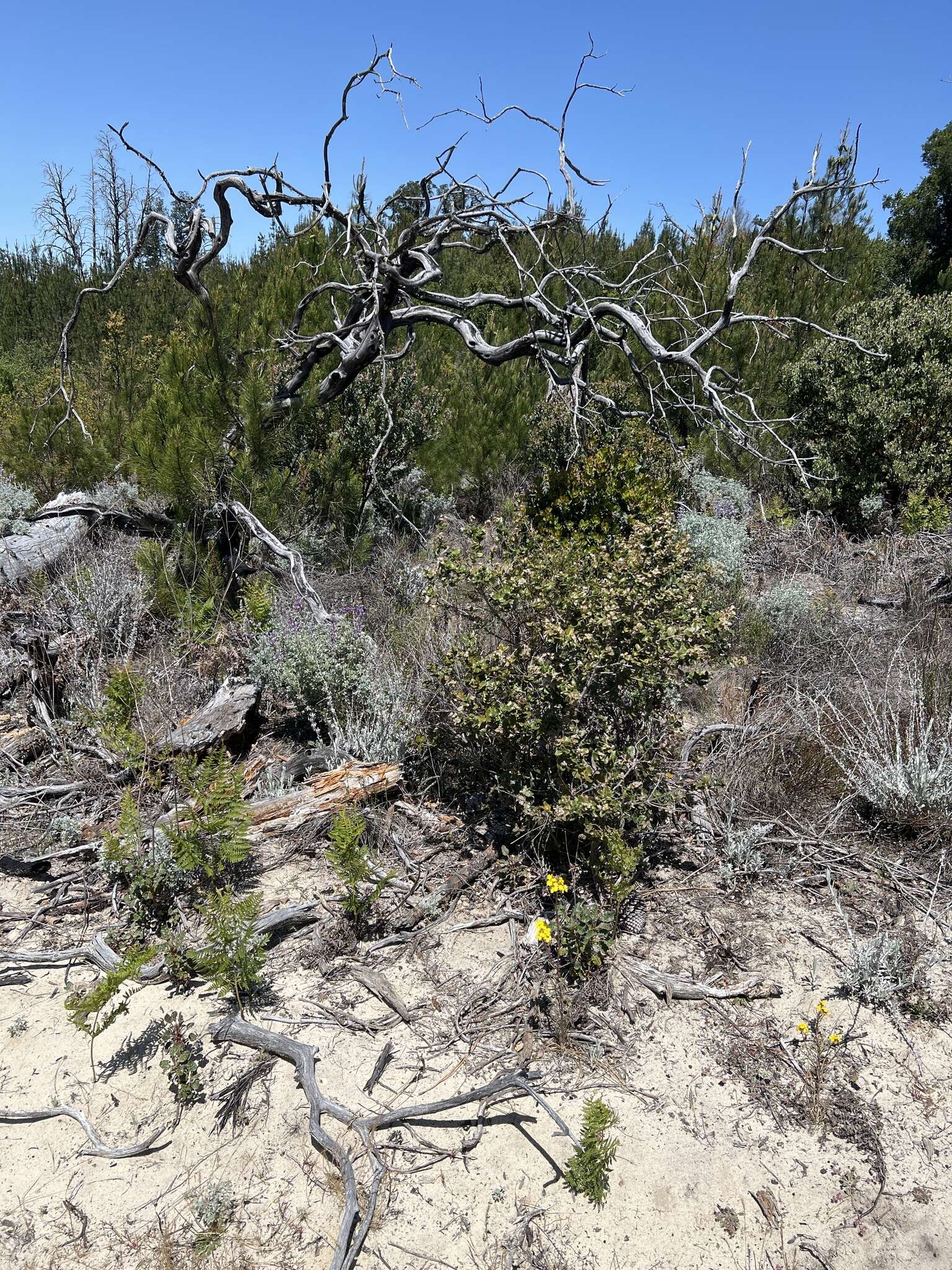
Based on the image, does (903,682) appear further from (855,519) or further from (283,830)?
(855,519)

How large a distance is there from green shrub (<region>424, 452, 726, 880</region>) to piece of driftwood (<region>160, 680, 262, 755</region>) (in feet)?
3.17

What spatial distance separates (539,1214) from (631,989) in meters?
0.84

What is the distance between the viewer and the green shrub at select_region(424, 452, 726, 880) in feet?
10.3

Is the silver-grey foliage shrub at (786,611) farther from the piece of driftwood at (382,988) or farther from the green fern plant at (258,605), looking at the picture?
the piece of driftwood at (382,988)

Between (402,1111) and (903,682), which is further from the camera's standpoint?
(903,682)

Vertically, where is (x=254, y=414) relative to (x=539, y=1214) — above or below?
above

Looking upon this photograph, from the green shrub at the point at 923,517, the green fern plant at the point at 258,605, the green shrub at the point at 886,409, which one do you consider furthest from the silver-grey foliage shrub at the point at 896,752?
the green shrub at the point at 886,409

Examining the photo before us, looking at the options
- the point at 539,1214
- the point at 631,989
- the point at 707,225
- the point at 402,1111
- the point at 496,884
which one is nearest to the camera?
the point at 539,1214

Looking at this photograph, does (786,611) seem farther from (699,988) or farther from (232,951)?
(232,951)

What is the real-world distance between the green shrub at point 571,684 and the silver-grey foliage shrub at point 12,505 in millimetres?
3593

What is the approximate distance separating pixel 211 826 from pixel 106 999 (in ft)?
2.49

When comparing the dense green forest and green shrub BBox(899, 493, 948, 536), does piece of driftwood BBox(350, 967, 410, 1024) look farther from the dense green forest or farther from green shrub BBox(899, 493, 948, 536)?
green shrub BBox(899, 493, 948, 536)

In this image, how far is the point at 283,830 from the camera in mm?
3641

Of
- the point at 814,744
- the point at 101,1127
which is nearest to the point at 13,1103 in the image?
the point at 101,1127
